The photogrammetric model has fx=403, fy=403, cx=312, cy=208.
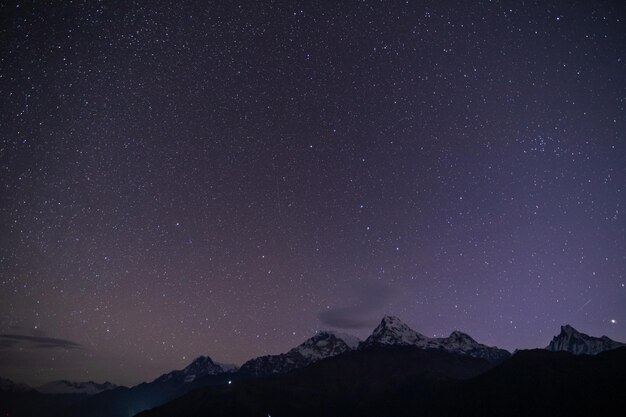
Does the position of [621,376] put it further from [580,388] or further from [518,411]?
[518,411]

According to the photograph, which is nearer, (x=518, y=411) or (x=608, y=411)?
(x=608, y=411)

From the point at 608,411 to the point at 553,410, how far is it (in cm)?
2661

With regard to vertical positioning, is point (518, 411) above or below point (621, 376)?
below

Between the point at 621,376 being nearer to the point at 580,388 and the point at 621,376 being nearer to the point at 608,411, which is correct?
the point at 580,388

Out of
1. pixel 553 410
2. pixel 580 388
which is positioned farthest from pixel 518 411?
pixel 580 388

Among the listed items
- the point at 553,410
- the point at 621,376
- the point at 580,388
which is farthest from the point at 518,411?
the point at 621,376

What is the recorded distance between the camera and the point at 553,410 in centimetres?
18088

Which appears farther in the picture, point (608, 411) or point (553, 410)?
point (553, 410)

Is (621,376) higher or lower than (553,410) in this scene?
higher

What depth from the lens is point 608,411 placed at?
158 m

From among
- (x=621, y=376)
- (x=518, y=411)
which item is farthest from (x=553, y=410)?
(x=621, y=376)

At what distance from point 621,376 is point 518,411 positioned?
1970 inches

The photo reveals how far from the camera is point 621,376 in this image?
18862cm

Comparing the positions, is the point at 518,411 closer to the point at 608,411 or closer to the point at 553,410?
the point at 553,410
